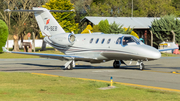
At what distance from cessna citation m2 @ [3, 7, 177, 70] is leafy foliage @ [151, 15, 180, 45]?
27326 millimetres

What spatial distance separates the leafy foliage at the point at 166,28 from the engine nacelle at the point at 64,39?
28380 mm

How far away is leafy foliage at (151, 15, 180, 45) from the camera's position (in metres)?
47.9

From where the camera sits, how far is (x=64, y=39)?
76.4 feet

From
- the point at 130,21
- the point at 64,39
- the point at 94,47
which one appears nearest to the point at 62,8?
the point at 130,21

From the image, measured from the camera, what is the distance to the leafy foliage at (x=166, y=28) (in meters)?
47.9

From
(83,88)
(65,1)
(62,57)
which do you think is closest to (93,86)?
(83,88)

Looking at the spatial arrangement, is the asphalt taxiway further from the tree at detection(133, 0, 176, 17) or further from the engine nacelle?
the tree at detection(133, 0, 176, 17)

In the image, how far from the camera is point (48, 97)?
1004 centimetres

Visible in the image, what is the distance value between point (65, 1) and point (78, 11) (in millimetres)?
32933

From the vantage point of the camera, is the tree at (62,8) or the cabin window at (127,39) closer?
the cabin window at (127,39)

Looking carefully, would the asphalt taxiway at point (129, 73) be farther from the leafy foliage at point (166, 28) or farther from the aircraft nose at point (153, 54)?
the leafy foliage at point (166, 28)

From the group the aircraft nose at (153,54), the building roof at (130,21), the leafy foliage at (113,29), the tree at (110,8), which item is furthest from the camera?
the tree at (110,8)

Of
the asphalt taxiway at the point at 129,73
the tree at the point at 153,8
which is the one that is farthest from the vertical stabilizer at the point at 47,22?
the tree at the point at 153,8

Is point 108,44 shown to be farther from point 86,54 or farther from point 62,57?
point 62,57
